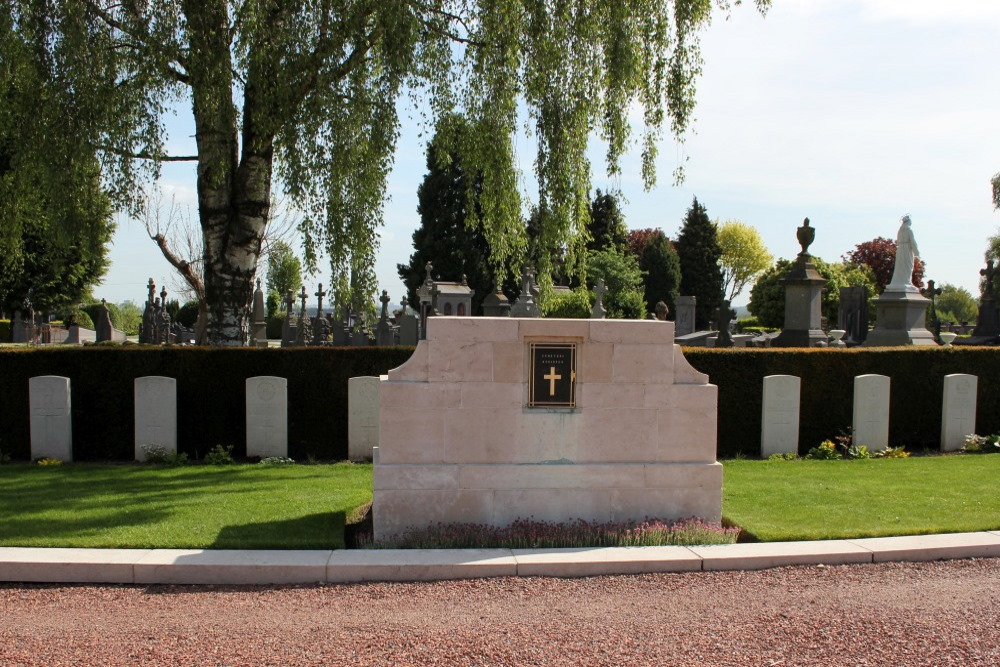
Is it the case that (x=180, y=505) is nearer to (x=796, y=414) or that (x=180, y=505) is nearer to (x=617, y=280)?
(x=796, y=414)

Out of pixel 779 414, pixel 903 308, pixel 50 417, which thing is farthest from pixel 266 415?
pixel 903 308

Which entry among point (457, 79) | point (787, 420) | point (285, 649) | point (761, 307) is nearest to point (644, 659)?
point (285, 649)

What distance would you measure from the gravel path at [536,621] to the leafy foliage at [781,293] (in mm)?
33451

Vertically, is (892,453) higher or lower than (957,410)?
lower

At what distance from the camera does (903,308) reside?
20016 mm

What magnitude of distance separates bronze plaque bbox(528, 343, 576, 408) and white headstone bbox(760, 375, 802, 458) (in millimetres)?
5356

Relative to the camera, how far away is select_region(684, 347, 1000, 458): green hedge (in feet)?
36.7

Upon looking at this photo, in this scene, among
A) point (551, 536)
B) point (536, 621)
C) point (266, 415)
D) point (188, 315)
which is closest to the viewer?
point (536, 621)

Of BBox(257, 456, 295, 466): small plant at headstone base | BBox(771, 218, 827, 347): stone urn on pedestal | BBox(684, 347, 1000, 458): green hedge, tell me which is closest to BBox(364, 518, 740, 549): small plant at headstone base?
BBox(257, 456, 295, 466): small plant at headstone base

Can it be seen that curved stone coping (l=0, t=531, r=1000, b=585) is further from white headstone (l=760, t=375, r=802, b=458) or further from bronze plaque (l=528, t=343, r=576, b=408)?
white headstone (l=760, t=375, r=802, b=458)

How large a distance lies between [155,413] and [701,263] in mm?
47610

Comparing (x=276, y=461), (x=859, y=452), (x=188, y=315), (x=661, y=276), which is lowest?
(x=276, y=461)

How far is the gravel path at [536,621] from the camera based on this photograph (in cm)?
417

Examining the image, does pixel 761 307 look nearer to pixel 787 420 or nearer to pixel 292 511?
pixel 787 420
